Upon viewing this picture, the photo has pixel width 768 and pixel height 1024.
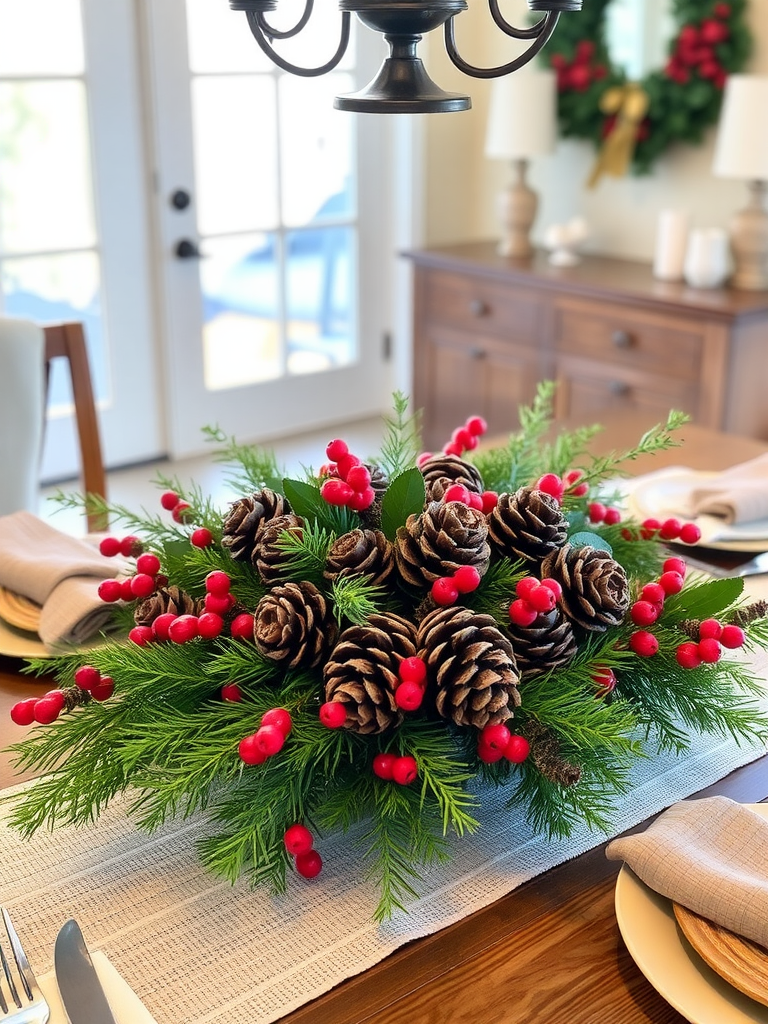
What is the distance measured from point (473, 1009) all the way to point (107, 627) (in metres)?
0.55

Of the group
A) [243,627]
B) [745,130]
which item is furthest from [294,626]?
[745,130]

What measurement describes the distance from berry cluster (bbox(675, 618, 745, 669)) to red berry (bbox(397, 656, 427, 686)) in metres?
0.22

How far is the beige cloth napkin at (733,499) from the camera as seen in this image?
134cm

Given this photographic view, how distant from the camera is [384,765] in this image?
2.49 feet

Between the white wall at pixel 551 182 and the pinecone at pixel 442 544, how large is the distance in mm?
2662

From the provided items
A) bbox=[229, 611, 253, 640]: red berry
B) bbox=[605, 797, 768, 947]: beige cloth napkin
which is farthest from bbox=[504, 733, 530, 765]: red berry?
bbox=[229, 611, 253, 640]: red berry

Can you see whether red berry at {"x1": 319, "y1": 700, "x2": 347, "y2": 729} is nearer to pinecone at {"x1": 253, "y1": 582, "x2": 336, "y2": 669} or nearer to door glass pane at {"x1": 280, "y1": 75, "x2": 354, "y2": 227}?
pinecone at {"x1": 253, "y1": 582, "x2": 336, "y2": 669}

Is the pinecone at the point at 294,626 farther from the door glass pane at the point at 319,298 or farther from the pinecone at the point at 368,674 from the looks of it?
the door glass pane at the point at 319,298

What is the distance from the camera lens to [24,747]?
83 cm

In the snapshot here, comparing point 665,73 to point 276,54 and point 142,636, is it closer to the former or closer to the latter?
point 276,54

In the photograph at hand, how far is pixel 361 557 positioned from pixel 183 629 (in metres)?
0.14

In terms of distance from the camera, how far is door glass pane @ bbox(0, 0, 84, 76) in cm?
318

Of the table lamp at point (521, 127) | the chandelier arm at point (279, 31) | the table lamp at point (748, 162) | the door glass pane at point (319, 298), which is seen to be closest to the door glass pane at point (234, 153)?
the door glass pane at point (319, 298)

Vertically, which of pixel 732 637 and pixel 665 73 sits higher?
pixel 665 73
